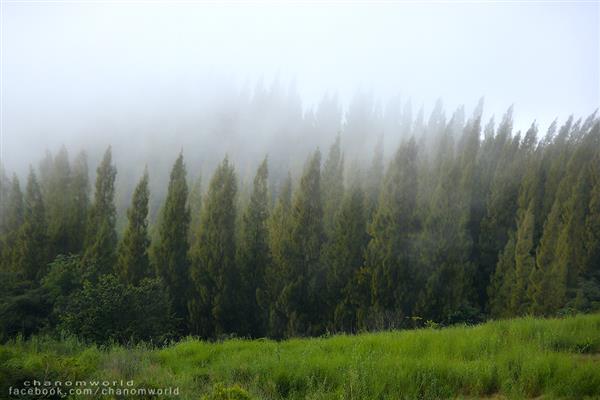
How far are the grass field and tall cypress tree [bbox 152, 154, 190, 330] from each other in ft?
33.9

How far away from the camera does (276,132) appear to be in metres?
40.2

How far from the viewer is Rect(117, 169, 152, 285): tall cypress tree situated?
55.4 ft

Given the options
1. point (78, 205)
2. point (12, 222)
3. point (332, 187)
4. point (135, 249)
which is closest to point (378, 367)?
point (135, 249)

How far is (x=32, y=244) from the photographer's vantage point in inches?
779

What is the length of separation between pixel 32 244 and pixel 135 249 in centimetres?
691

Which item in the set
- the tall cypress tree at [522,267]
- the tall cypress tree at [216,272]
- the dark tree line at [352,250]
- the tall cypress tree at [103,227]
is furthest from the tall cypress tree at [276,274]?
the tall cypress tree at [522,267]

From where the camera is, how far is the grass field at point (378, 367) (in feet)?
14.8

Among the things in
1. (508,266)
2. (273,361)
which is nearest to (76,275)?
(273,361)

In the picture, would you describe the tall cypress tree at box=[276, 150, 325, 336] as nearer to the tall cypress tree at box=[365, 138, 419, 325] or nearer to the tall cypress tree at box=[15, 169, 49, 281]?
the tall cypress tree at box=[365, 138, 419, 325]

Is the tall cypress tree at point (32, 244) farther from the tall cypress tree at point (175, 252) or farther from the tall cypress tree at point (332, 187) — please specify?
the tall cypress tree at point (332, 187)

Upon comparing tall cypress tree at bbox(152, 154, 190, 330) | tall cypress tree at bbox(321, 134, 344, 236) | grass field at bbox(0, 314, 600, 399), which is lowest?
grass field at bbox(0, 314, 600, 399)

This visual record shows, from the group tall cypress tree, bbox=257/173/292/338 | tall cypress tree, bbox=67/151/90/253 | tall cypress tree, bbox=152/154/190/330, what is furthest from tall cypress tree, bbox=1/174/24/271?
tall cypress tree, bbox=257/173/292/338

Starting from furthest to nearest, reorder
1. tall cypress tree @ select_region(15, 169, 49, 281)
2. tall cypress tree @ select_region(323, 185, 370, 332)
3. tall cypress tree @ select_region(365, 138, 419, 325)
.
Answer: tall cypress tree @ select_region(15, 169, 49, 281), tall cypress tree @ select_region(365, 138, 419, 325), tall cypress tree @ select_region(323, 185, 370, 332)

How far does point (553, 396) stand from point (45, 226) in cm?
2347
